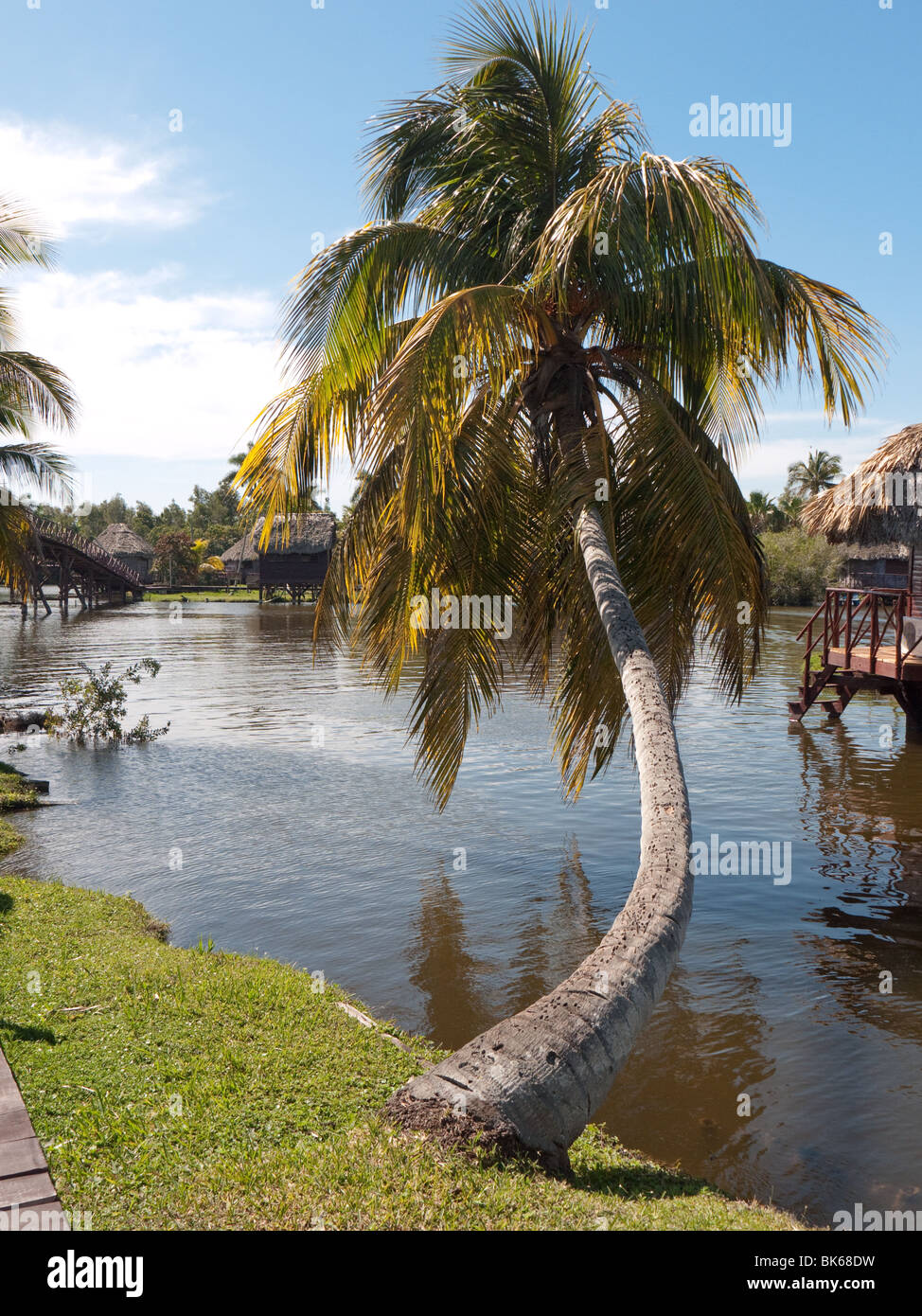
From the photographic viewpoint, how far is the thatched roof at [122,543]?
245 ft

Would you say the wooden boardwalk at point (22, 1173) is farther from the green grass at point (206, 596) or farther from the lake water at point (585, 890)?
the green grass at point (206, 596)

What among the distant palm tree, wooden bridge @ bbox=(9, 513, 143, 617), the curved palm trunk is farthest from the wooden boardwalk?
the distant palm tree

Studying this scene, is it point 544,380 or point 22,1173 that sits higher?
point 544,380

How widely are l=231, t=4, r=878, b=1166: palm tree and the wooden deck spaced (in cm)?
957

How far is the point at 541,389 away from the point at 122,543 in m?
71.9

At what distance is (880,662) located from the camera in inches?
719

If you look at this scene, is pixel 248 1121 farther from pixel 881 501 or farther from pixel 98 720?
pixel 881 501

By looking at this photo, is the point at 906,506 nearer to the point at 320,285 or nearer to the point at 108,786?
the point at 320,285

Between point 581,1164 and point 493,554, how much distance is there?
4.83m

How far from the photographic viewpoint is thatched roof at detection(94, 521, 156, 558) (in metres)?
74.8

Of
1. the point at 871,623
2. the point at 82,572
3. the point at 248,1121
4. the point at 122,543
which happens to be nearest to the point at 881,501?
the point at 871,623

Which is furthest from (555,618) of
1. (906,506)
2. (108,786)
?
(906,506)

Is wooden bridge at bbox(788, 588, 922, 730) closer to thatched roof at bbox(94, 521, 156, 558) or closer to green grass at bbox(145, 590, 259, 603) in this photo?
green grass at bbox(145, 590, 259, 603)

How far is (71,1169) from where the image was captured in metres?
4.12
